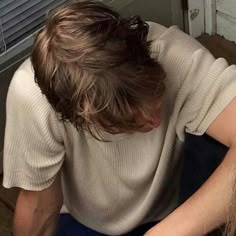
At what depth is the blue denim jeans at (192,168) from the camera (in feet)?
4.19

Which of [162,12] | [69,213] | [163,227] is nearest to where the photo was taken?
[163,227]

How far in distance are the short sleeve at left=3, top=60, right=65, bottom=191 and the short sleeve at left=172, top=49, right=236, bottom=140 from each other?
230 mm

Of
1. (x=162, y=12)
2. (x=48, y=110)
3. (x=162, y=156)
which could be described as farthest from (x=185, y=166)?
(x=162, y=12)

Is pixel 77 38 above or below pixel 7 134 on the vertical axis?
above

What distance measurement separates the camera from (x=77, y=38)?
93 centimetres

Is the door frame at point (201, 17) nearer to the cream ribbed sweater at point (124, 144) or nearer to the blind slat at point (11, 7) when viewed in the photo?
the blind slat at point (11, 7)

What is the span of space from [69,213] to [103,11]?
1.90 feet

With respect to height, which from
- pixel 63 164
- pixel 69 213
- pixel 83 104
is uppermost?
pixel 83 104

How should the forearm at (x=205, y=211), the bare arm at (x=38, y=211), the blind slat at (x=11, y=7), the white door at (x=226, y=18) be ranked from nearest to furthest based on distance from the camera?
the forearm at (x=205, y=211)
the bare arm at (x=38, y=211)
the blind slat at (x=11, y=7)
the white door at (x=226, y=18)

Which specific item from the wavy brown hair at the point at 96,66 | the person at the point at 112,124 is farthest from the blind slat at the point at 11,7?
the wavy brown hair at the point at 96,66

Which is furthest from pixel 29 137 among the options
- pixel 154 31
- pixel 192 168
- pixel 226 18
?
pixel 226 18

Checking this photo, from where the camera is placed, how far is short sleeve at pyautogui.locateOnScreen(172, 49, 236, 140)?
1.08 meters

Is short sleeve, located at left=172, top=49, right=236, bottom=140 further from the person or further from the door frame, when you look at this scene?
the door frame

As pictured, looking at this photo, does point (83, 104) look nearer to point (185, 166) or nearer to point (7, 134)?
point (7, 134)
